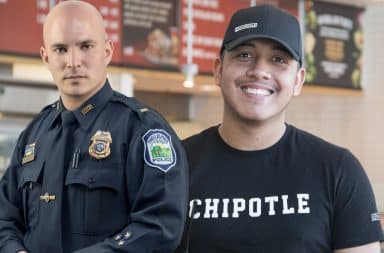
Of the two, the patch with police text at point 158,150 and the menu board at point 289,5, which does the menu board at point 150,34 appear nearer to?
the menu board at point 289,5

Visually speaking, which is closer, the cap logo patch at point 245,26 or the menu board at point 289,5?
the cap logo patch at point 245,26

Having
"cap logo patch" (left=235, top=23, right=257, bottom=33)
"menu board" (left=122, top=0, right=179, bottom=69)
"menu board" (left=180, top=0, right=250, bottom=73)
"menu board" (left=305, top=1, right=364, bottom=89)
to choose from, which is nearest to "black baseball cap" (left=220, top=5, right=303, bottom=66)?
"cap logo patch" (left=235, top=23, right=257, bottom=33)

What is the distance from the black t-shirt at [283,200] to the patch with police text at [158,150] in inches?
4.4

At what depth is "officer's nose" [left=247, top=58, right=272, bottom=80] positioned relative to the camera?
1.32 m

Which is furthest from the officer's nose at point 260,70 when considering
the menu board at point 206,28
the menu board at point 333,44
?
the menu board at point 333,44

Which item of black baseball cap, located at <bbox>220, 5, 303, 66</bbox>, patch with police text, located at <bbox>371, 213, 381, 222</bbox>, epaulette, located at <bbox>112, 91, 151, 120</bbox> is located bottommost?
patch with police text, located at <bbox>371, 213, 381, 222</bbox>

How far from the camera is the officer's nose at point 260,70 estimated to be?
52.1 inches

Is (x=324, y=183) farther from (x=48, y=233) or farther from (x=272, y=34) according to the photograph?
(x=48, y=233)

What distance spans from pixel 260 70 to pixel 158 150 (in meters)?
0.25

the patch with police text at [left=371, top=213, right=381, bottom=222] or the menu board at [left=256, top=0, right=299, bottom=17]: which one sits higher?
the menu board at [left=256, top=0, right=299, bottom=17]

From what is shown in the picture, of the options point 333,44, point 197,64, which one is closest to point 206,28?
point 197,64

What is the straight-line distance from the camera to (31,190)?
1.37m

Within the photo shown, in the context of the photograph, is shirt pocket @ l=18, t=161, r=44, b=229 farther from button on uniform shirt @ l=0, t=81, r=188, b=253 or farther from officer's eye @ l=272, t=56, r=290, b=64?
officer's eye @ l=272, t=56, r=290, b=64

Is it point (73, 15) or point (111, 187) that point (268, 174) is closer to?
point (111, 187)
